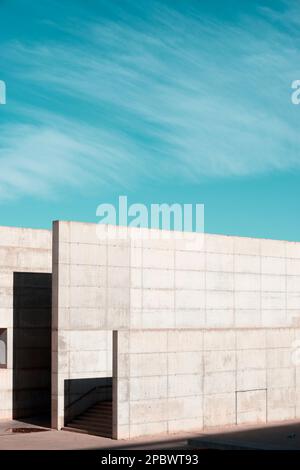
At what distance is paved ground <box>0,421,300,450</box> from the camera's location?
26.5 m

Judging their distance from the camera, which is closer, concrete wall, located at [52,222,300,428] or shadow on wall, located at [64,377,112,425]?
shadow on wall, located at [64,377,112,425]

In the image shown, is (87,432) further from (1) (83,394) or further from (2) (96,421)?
(1) (83,394)

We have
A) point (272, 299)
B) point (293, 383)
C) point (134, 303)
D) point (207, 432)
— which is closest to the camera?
point (207, 432)

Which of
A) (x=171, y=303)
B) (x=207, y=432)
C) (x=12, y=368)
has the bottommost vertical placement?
(x=207, y=432)

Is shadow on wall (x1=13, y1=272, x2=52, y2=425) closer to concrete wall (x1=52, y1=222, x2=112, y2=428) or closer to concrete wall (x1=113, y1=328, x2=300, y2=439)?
concrete wall (x1=52, y1=222, x2=112, y2=428)

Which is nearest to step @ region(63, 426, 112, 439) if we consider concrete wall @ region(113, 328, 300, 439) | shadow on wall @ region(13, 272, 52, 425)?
concrete wall @ region(113, 328, 300, 439)

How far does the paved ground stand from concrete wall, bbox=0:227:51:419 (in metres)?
2.44

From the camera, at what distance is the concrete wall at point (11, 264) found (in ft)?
119

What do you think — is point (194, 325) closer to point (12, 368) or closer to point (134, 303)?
point (134, 303)

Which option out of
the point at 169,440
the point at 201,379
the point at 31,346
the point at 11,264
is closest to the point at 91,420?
the point at 169,440
